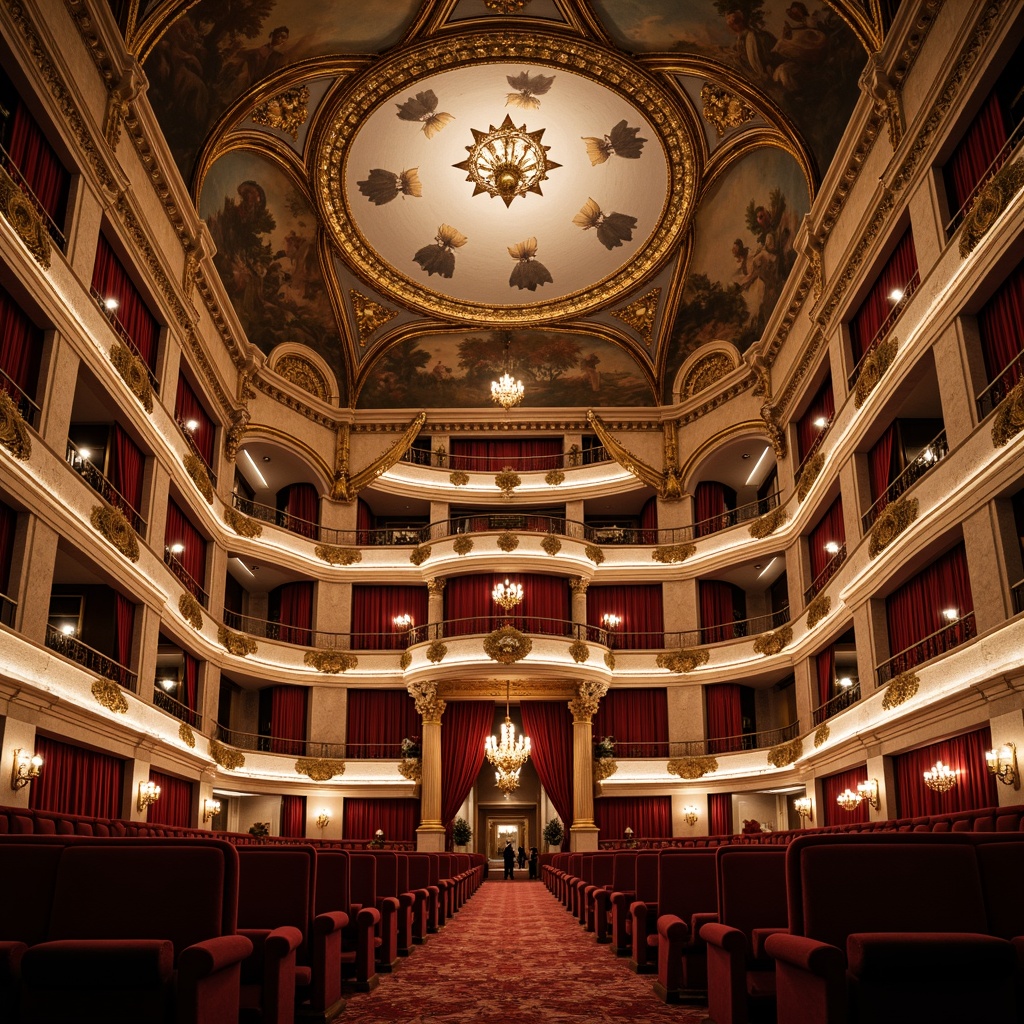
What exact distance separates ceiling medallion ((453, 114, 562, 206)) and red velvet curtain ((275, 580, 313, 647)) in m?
11.3

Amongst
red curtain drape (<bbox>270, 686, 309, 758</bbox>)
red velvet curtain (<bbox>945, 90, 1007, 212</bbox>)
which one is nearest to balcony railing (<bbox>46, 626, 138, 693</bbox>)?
red curtain drape (<bbox>270, 686, 309, 758</bbox>)

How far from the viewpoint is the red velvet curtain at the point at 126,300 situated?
1589 cm

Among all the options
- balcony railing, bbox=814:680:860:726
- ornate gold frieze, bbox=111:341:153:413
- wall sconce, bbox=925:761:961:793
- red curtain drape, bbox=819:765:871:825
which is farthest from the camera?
balcony railing, bbox=814:680:860:726

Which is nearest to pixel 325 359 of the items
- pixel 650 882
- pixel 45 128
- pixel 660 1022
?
pixel 45 128

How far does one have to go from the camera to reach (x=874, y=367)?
16.2 meters

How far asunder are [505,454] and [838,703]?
A: 43.1 ft

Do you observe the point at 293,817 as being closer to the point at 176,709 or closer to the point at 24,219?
the point at 176,709

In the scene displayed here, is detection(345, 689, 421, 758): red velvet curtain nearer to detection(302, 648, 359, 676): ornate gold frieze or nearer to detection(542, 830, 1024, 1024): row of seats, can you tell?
detection(302, 648, 359, 676): ornate gold frieze

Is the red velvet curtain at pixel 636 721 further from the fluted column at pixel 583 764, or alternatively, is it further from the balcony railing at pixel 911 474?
the balcony railing at pixel 911 474

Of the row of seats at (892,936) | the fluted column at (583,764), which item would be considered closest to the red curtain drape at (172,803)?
the fluted column at (583,764)

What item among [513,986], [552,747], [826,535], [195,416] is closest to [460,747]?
[552,747]

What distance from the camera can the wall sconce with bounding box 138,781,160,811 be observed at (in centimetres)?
1638

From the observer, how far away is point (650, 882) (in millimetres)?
7148

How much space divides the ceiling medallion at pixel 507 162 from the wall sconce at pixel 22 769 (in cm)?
1642
